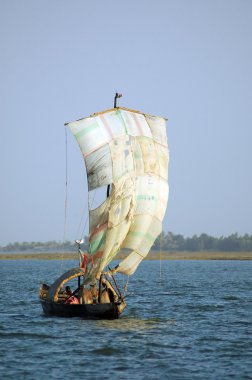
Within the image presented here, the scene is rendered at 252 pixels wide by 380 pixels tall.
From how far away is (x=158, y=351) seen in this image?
32.2 metres

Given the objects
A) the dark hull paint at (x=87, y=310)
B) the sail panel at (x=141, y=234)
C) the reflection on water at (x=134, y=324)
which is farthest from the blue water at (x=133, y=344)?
the sail panel at (x=141, y=234)

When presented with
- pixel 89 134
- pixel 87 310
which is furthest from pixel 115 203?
pixel 87 310

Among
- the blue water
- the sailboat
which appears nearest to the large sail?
the sailboat

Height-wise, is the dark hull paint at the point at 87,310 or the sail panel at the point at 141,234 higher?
the sail panel at the point at 141,234

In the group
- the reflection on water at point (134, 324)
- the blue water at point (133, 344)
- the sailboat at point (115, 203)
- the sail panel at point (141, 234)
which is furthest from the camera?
the sail panel at point (141, 234)

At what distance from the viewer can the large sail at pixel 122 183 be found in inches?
1645

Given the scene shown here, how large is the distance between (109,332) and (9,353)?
6439 mm

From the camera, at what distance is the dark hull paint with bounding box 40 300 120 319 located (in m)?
40.4

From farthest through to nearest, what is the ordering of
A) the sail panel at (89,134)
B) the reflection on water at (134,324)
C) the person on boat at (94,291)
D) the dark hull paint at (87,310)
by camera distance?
the sail panel at (89,134), the person on boat at (94,291), the dark hull paint at (87,310), the reflection on water at (134,324)

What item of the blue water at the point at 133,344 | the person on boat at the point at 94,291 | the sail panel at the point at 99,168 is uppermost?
the sail panel at the point at 99,168

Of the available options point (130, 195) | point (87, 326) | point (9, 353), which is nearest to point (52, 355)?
point (9, 353)

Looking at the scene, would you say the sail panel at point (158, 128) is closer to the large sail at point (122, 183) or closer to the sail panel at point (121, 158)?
the large sail at point (122, 183)

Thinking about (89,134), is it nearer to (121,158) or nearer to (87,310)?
(121,158)

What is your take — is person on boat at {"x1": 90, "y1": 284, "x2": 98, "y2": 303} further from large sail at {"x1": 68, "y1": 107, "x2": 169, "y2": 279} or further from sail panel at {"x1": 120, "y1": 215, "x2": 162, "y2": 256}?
sail panel at {"x1": 120, "y1": 215, "x2": 162, "y2": 256}
